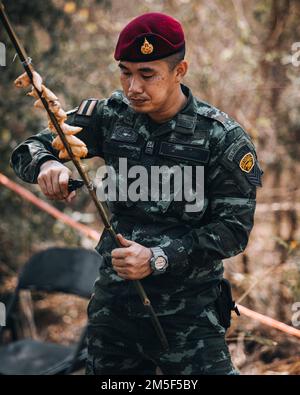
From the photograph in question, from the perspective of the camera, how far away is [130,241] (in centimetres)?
210

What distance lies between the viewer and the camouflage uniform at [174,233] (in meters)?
2.15

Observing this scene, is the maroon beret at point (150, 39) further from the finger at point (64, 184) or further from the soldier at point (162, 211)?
the finger at point (64, 184)

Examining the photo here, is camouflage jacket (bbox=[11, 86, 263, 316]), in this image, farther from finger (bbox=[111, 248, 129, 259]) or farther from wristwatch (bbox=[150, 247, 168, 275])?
finger (bbox=[111, 248, 129, 259])

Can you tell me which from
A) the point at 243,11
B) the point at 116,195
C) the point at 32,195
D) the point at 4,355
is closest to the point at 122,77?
the point at 116,195

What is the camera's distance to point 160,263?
6.88 ft

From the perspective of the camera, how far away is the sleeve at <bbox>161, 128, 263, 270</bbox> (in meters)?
2.13

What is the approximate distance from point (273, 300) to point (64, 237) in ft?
6.38

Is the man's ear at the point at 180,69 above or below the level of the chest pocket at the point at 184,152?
above

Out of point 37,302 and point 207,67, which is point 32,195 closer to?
point 37,302

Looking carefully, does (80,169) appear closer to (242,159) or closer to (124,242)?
(124,242)

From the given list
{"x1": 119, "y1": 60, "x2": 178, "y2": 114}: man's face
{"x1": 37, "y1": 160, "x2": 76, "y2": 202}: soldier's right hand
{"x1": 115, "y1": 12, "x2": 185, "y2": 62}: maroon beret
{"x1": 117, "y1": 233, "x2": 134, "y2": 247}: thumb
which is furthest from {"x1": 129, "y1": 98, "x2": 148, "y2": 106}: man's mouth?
{"x1": 117, "y1": 233, "x2": 134, "y2": 247}: thumb

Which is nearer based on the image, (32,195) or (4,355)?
(4,355)

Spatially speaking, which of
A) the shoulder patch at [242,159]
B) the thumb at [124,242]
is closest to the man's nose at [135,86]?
the shoulder patch at [242,159]

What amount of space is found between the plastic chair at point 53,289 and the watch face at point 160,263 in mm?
1423
